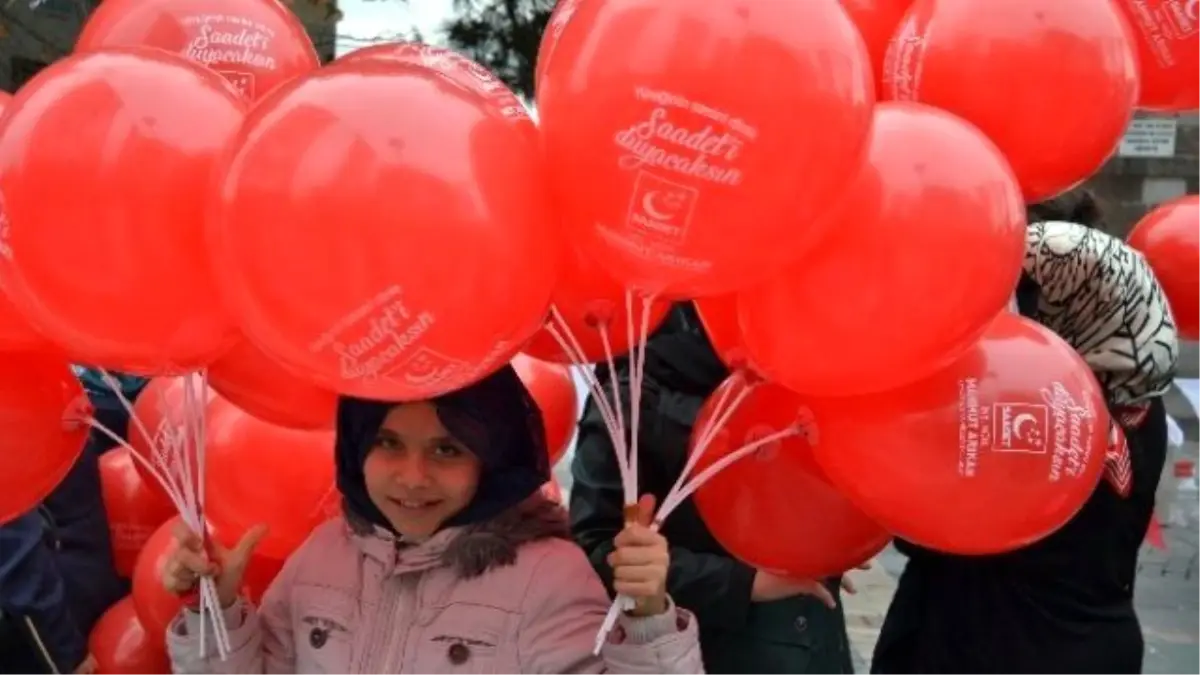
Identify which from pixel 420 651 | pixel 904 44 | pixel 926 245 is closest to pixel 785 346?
pixel 926 245

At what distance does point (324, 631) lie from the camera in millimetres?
2268

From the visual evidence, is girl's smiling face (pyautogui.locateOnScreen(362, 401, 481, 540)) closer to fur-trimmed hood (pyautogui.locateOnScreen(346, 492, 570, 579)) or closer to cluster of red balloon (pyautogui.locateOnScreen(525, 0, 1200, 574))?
fur-trimmed hood (pyautogui.locateOnScreen(346, 492, 570, 579))

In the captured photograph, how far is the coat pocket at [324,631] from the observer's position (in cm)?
223

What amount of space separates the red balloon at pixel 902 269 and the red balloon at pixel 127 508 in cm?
210

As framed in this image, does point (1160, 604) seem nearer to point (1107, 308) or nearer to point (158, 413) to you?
point (1107, 308)

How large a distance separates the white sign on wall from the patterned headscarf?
336 inches

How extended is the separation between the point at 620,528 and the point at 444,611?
42 cm

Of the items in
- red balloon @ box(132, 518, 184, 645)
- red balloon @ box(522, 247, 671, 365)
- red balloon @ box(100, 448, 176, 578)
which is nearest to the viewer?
red balloon @ box(522, 247, 671, 365)

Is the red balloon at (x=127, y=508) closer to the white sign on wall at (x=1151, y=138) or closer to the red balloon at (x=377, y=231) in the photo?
the red balloon at (x=377, y=231)

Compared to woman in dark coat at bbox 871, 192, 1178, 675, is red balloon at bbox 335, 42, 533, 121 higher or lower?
higher

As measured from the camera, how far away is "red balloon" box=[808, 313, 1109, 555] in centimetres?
200

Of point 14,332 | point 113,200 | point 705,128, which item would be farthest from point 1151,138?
point 113,200

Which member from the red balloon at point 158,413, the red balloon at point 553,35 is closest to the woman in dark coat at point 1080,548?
the red balloon at point 553,35

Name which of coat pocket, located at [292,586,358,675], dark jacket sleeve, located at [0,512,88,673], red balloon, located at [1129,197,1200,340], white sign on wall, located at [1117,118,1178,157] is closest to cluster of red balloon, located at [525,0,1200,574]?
coat pocket, located at [292,586,358,675]
